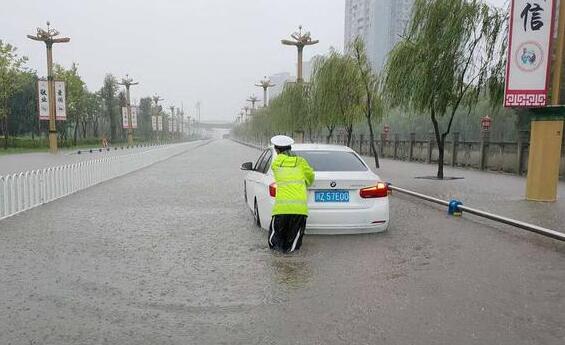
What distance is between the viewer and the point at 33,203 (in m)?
10.4

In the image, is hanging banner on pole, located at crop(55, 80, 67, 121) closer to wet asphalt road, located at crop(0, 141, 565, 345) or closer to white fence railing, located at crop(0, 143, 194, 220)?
white fence railing, located at crop(0, 143, 194, 220)

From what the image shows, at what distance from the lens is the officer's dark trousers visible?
636 centimetres

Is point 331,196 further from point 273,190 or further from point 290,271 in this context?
point 290,271

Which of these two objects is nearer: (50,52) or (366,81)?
(366,81)

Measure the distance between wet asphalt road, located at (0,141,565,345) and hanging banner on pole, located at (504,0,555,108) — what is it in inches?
170

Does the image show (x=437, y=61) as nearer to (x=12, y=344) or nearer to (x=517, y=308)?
(x=517, y=308)

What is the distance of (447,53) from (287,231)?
12.7 metres

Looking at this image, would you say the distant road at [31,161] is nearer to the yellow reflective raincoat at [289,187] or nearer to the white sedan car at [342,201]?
the white sedan car at [342,201]

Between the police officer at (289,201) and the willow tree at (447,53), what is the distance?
38.3 feet

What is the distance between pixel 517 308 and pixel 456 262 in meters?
1.62

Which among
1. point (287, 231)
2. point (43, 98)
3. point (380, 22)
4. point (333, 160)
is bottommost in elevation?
point (287, 231)

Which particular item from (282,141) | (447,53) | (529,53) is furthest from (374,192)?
(447,53)

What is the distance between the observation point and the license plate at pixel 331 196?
22.8ft

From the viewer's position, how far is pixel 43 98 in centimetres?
3641
